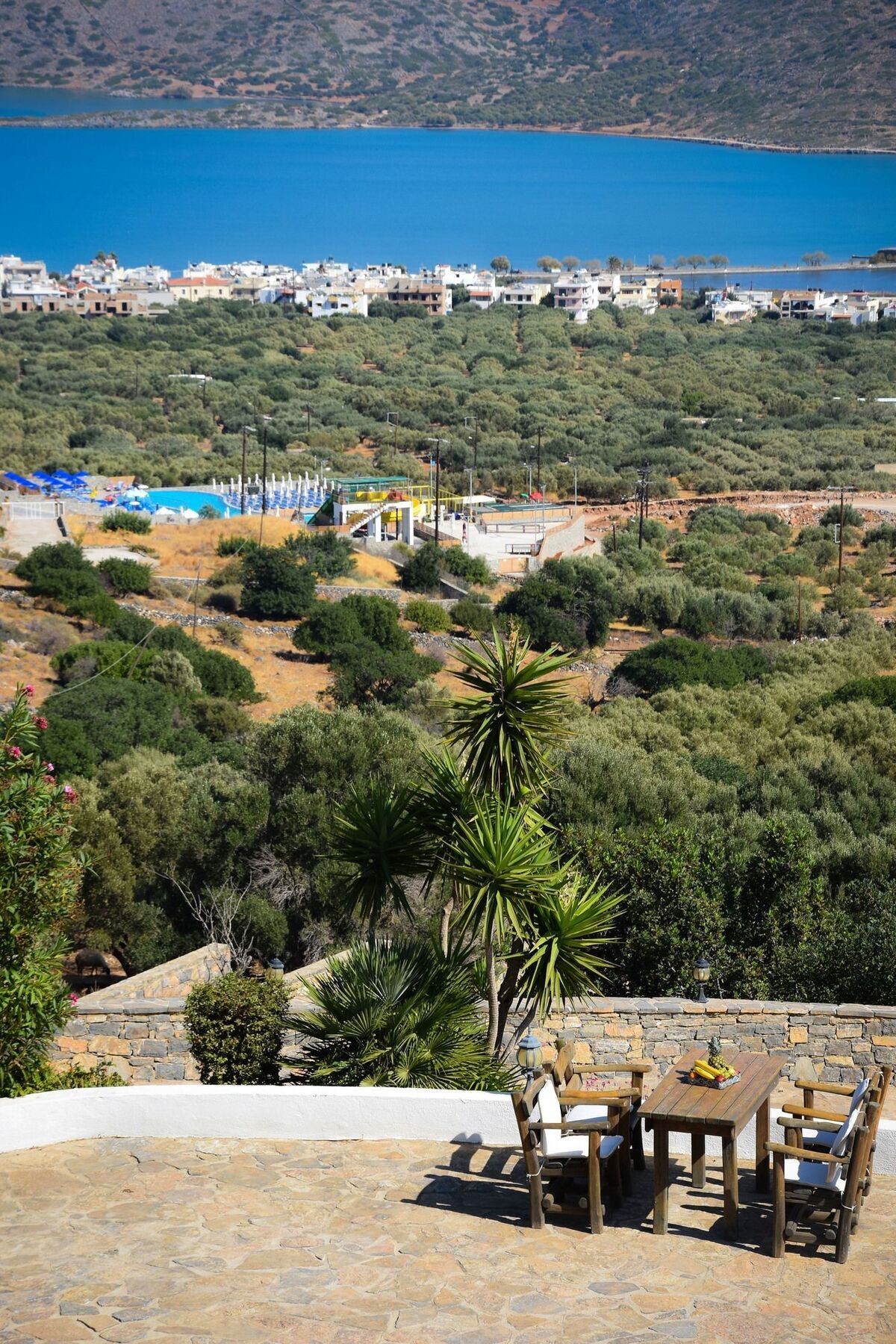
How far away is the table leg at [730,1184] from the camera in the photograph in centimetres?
566

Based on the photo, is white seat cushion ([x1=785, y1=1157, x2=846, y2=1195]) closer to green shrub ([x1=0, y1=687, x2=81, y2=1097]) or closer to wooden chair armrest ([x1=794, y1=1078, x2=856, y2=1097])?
wooden chair armrest ([x1=794, y1=1078, x2=856, y2=1097])

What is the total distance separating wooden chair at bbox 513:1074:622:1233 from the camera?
224 inches

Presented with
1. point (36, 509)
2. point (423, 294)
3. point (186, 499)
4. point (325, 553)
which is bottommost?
point (325, 553)

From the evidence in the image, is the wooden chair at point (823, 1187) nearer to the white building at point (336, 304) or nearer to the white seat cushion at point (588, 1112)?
the white seat cushion at point (588, 1112)

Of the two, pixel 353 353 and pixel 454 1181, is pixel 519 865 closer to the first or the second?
pixel 454 1181

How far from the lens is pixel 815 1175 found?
562 centimetres

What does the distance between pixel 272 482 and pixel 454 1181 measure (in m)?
42.2

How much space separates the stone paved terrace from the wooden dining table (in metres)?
0.10

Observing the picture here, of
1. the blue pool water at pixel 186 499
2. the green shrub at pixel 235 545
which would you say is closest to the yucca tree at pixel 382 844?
the green shrub at pixel 235 545

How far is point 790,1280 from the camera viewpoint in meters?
5.35

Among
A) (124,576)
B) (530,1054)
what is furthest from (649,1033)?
(124,576)

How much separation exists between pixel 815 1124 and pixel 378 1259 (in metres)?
1.67

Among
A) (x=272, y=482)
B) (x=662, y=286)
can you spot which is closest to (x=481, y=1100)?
(x=272, y=482)

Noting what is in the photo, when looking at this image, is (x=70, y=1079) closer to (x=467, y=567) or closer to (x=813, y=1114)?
(x=813, y=1114)
